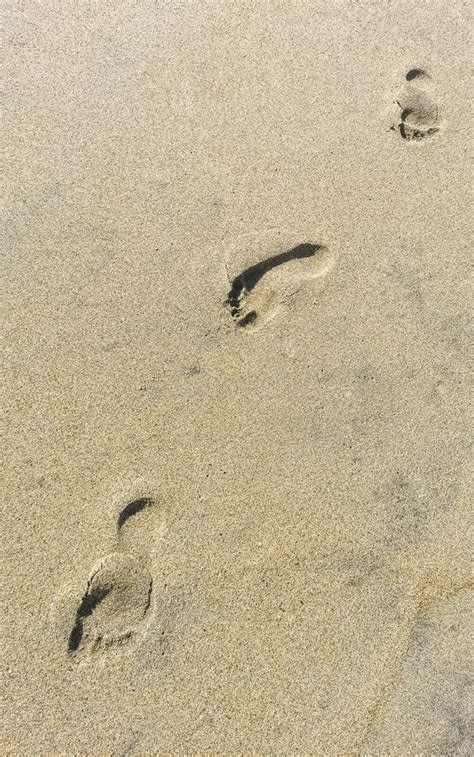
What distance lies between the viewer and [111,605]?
2.01 meters

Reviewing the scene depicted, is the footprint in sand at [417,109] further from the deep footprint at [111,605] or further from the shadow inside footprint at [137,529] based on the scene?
the deep footprint at [111,605]

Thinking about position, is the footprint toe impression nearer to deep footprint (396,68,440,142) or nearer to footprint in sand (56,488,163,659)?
footprint in sand (56,488,163,659)

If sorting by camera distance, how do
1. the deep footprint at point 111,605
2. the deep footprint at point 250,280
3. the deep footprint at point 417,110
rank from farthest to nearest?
the deep footprint at point 417,110
the deep footprint at point 250,280
the deep footprint at point 111,605

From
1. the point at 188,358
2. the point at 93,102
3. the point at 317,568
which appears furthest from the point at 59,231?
the point at 317,568

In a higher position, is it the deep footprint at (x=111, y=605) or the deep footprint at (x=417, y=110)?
the deep footprint at (x=417, y=110)

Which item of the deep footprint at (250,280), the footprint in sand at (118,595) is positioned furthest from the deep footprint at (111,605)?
the deep footprint at (250,280)

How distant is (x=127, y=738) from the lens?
1.95 metres

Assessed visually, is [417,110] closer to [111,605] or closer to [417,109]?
[417,109]

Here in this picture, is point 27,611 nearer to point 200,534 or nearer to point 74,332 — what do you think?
point 200,534

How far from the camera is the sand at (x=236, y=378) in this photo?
2004mm

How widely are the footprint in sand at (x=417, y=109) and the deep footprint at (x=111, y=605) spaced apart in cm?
219

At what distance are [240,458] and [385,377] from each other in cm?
69

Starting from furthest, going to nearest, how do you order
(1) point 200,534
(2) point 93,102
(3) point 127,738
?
(2) point 93,102, (1) point 200,534, (3) point 127,738

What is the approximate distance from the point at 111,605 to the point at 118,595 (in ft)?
0.14
